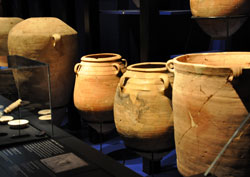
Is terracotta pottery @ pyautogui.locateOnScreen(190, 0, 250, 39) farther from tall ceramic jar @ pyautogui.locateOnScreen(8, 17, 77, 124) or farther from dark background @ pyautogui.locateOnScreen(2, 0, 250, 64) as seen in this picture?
tall ceramic jar @ pyautogui.locateOnScreen(8, 17, 77, 124)

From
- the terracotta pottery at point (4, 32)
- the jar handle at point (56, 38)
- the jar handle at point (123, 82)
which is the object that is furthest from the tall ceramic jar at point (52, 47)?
the jar handle at point (123, 82)

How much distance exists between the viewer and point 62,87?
373 cm

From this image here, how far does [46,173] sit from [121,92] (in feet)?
3.26

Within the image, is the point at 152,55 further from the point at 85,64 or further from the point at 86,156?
the point at 86,156

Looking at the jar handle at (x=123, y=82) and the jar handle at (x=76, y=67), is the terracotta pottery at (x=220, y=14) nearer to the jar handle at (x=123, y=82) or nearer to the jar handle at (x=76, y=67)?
the jar handle at (x=123, y=82)

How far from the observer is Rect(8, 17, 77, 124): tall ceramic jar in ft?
11.4

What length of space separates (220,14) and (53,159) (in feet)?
4.79

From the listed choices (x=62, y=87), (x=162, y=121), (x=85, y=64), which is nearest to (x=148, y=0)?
(x=85, y=64)

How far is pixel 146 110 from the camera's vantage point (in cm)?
257

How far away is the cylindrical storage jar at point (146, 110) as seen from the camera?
257 cm

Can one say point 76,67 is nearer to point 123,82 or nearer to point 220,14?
point 123,82

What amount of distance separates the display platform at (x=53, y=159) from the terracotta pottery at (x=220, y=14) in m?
1.23

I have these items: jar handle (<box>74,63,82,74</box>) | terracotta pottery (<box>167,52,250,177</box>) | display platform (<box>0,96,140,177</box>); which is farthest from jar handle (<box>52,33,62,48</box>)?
terracotta pottery (<box>167,52,250,177</box>)

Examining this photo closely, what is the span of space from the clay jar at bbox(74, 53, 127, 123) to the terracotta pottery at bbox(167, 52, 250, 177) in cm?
116
